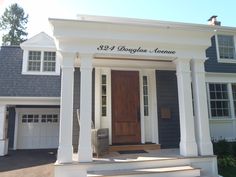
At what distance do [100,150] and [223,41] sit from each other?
7.72m

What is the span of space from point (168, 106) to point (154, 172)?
10.6 feet

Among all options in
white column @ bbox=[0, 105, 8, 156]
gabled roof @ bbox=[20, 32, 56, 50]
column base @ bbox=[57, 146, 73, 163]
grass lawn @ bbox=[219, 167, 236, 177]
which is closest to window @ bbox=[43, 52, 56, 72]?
A: gabled roof @ bbox=[20, 32, 56, 50]

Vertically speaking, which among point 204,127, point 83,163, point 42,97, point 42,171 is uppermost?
point 42,97

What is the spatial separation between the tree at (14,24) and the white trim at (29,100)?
19.5 m

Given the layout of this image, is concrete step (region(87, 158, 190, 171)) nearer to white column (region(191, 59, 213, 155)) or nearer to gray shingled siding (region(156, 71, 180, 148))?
white column (region(191, 59, 213, 155))

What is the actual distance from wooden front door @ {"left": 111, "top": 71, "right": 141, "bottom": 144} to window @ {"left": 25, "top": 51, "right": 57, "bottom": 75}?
4304mm

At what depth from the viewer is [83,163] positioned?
4738mm

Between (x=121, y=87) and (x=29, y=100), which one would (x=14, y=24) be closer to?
(x=29, y=100)

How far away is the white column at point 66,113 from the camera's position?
4785mm

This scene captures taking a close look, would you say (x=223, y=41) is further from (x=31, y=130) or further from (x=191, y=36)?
(x=31, y=130)

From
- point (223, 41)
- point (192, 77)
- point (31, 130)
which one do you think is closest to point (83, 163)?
point (192, 77)

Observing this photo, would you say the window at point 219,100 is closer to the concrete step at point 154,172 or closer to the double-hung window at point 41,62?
the concrete step at point 154,172

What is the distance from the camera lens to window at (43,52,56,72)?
34.0ft

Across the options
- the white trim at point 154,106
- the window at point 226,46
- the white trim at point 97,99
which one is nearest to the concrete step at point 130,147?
the white trim at point 154,106
